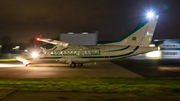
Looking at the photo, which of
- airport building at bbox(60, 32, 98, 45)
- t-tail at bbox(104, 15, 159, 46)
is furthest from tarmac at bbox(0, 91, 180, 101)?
airport building at bbox(60, 32, 98, 45)

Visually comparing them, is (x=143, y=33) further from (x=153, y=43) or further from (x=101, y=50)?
(x=153, y=43)

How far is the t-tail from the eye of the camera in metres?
18.5

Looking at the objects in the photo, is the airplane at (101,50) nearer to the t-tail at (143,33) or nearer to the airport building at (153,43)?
the t-tail at (143,33)

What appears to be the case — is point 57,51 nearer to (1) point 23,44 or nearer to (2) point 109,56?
(2) point 109,56

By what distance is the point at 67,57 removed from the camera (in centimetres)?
1967

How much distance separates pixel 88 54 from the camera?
63.5 feet

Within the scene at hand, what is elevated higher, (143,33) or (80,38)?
(80,38)

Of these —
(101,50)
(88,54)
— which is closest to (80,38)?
(88,54)

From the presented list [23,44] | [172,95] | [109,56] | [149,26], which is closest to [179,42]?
[149,26]

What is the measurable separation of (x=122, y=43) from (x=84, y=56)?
16.6ft

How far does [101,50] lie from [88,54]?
1693 millimetres

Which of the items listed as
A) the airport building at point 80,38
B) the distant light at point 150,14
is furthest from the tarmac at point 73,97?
the airport building at point 80,38

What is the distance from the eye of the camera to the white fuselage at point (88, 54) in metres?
18.7

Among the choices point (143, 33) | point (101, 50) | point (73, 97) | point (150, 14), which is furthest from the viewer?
point (101, 50)
